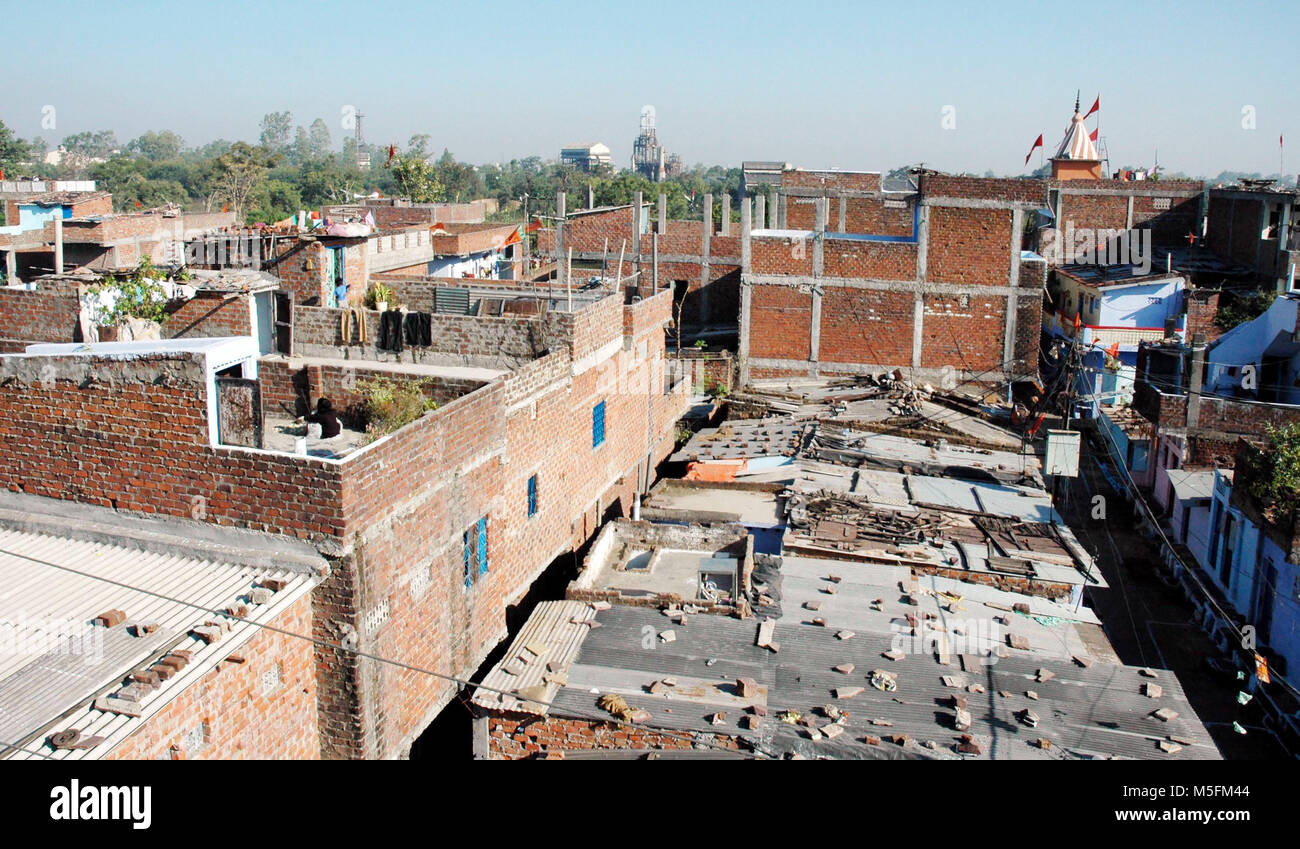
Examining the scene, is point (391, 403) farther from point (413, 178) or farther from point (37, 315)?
point (413, 178)

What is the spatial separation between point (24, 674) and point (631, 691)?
5180 millimetres

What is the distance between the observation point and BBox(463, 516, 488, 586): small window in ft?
40.9

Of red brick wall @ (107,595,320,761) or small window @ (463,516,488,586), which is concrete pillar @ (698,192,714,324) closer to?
small window @ (463,516,488,586)

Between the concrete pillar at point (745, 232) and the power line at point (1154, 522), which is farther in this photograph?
the concrete pillar at point (745, 232)

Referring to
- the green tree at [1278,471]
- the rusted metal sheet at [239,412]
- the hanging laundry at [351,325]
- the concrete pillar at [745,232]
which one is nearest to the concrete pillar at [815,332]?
the concrete pillar at [745,232]

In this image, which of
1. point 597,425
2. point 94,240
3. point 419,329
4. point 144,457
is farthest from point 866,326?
point 94,240

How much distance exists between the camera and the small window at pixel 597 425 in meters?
17.3

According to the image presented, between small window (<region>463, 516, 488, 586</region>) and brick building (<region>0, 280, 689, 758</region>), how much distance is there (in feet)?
0.12

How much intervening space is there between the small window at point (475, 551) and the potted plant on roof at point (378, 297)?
19.0 ft

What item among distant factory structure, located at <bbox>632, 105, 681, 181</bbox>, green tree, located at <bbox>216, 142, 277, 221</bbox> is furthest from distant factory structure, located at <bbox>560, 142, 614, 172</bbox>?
green tree, located at <bbox>216, 142, 277, 221</bbox>

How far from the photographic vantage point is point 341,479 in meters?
9.39

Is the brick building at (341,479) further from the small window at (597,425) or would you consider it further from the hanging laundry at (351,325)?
the small window at (597,425)

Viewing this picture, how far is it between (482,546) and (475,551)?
0.23 metres

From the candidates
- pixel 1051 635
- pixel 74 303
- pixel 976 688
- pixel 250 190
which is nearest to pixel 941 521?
pixel 1051 635
